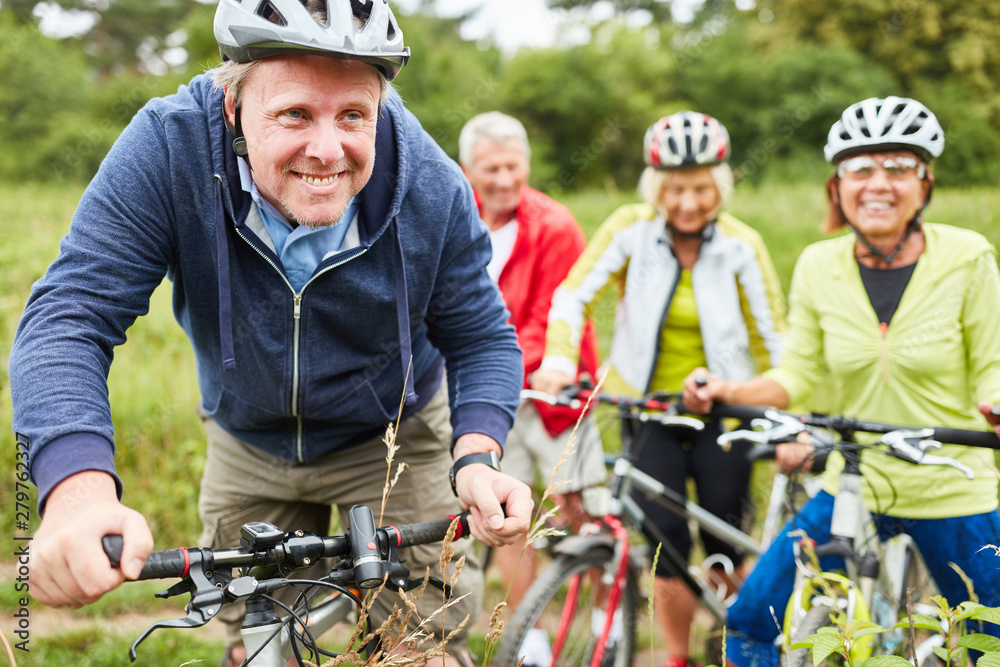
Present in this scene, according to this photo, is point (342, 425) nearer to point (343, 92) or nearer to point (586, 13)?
point (343, 92)

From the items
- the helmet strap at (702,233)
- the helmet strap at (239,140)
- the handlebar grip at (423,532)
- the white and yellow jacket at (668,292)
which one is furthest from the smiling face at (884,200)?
the helmet strap at (239,140)

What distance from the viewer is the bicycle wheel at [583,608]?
3.16m

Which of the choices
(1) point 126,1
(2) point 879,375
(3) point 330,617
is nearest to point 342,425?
(3) point 330,617

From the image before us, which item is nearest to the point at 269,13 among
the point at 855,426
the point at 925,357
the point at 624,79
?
the point at 855,426

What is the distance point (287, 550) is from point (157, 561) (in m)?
0.24

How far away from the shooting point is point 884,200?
2.95 m

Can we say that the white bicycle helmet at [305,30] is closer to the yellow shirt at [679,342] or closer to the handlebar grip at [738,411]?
the handlebar grip at [738,411]

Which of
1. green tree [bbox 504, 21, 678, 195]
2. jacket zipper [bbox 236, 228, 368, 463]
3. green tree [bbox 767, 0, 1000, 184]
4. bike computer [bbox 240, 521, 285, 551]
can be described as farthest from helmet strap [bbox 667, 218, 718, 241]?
green tree [bbox 504, 21, 678, 195]

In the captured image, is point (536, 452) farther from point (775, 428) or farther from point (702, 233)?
point (775, 428)

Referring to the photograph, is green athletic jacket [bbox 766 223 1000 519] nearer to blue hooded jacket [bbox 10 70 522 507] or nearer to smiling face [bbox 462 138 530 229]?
blue hooded jacket [bbox 10 70 522 507]

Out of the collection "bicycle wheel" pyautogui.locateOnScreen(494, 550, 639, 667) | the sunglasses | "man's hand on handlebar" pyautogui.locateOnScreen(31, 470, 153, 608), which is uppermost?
the sunglasses

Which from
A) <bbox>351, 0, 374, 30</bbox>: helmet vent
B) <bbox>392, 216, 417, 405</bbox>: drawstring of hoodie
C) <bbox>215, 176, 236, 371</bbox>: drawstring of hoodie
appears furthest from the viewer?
<bbox>392, 216, 417, 405</bbox>: drawstring of hoodie

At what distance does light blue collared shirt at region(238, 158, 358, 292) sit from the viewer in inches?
78.7

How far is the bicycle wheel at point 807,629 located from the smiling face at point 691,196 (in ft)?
6.59
